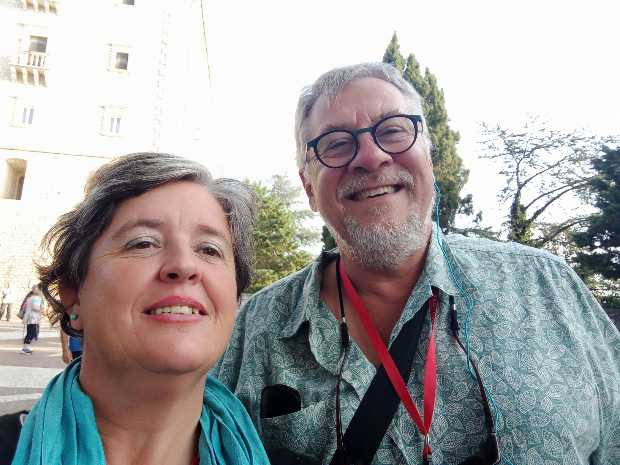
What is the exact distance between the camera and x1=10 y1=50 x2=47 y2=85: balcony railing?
79.2ft

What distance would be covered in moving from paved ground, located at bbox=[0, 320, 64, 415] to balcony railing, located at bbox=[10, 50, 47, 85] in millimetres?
15711

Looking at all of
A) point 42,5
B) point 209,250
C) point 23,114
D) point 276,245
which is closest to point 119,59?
point 42,5

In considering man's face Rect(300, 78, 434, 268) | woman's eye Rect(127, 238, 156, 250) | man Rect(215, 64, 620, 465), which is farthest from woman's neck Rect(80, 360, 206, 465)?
man's face Rect(300, 78, 434, 268)

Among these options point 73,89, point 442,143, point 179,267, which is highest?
point 73,89

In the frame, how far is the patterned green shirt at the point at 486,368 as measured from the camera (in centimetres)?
201

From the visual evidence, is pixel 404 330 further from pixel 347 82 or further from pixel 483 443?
pixel 347 82

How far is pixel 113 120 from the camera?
2473 cm

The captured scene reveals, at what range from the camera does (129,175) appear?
182cm

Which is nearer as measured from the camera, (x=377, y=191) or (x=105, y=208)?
(x=105, y=208)

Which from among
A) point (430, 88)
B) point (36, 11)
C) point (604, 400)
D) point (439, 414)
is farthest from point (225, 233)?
point (36, 11)

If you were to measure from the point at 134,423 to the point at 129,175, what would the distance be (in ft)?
3.10

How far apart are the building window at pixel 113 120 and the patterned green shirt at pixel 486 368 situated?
25.0 m

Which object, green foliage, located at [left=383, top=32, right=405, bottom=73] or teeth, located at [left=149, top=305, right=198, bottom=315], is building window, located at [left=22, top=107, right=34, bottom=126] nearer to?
green foliage, located at [left=383, top=32, right=405, bottom=73]

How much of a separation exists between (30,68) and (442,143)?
2124 centimetres
